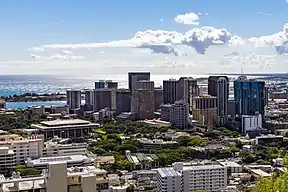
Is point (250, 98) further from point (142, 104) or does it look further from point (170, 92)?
point (170, 92)

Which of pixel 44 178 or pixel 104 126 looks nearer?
pixel 44 178

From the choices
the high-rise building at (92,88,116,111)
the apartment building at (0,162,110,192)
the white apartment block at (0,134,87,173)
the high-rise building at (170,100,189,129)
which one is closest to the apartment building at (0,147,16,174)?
the white apartment block at (0,134,87,173)

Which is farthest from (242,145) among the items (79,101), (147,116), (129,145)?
(79,101)

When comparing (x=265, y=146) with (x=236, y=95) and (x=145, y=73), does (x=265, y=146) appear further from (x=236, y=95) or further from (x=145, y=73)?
(x=145, y=73)

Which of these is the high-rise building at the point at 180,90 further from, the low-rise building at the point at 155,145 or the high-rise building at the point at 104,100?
the low-rise building at the point at 155,145

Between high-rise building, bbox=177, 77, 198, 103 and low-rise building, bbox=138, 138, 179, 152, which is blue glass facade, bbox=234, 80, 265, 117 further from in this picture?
low-rise building, bbox=138, 138, 179, 152

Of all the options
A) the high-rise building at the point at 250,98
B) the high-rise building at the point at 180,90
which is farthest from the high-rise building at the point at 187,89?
the high-rise building at the point at 250,98
